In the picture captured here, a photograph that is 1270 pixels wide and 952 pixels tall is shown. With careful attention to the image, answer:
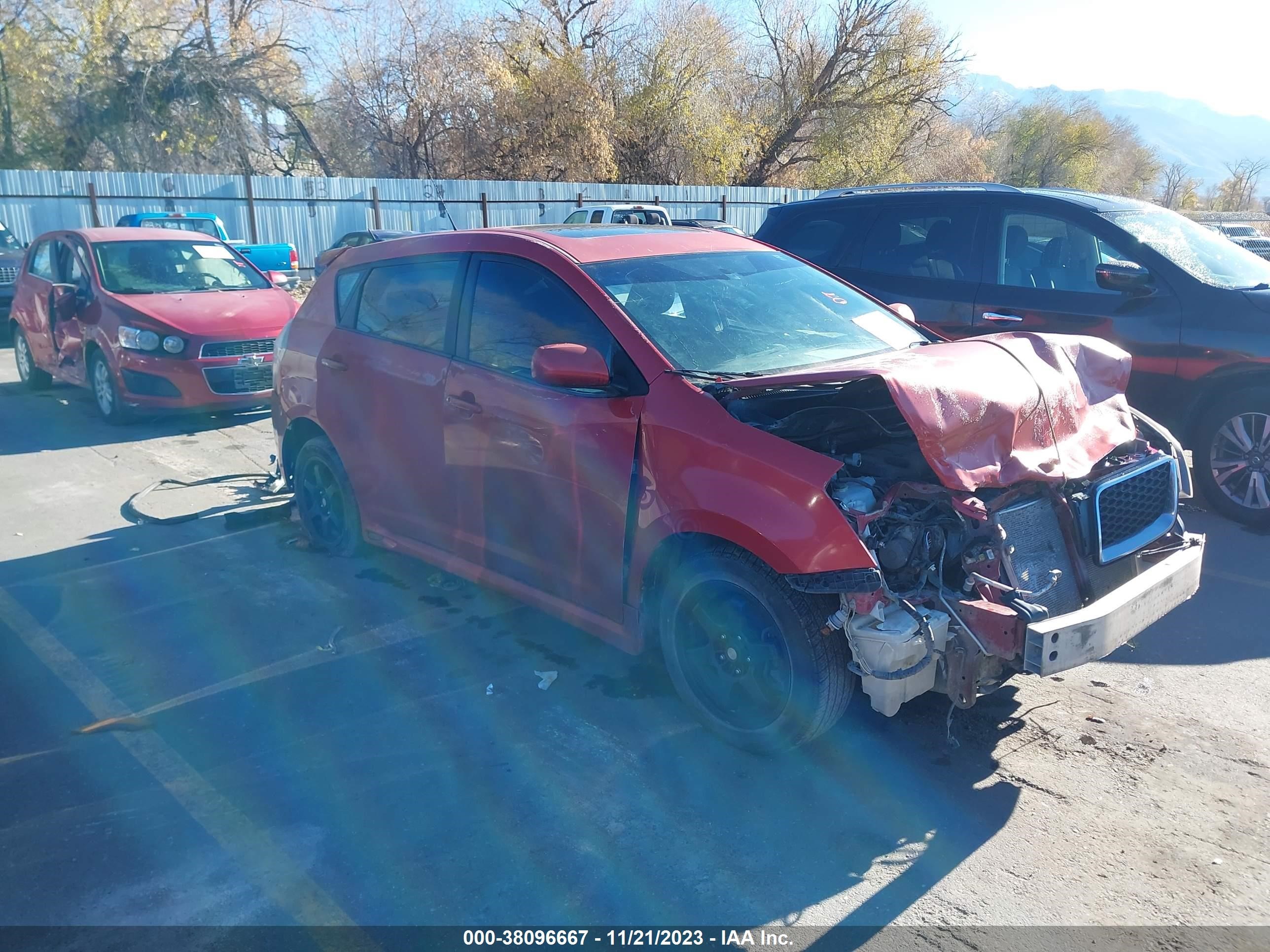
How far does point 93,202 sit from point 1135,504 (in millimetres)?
23388

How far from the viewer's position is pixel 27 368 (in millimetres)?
11352

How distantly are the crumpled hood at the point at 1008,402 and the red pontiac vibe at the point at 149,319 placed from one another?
23.3 ft

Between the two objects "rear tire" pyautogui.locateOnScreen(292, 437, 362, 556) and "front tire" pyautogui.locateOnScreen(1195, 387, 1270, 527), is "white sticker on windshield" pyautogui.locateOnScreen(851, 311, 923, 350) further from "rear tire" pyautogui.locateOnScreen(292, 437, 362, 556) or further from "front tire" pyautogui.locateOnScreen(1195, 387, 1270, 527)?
"rear tire" pyautogui.locateOnScreen(292, 437, 362, 556)

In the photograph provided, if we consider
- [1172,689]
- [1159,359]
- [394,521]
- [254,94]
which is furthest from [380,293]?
[254,94]

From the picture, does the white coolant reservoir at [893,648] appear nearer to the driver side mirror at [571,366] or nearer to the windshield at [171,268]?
the driver side mirror at [571,366]

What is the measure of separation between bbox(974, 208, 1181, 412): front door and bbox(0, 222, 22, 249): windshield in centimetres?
1602

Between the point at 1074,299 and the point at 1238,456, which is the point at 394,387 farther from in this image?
the point at 1238,456

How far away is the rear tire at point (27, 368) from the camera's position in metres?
11.2

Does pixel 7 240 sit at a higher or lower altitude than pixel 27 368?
higher

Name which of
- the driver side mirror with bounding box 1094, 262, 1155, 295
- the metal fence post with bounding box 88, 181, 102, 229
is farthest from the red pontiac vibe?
the metal fence post with bounding box 88, 181, 102, 229

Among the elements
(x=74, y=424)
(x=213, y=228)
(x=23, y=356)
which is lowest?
(x=74, y=424)

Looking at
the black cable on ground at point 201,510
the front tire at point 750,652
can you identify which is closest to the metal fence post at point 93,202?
the black cable on ground at point 201,510

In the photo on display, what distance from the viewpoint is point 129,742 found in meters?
3.97

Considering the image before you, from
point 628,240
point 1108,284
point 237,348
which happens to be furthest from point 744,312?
point 237,348
